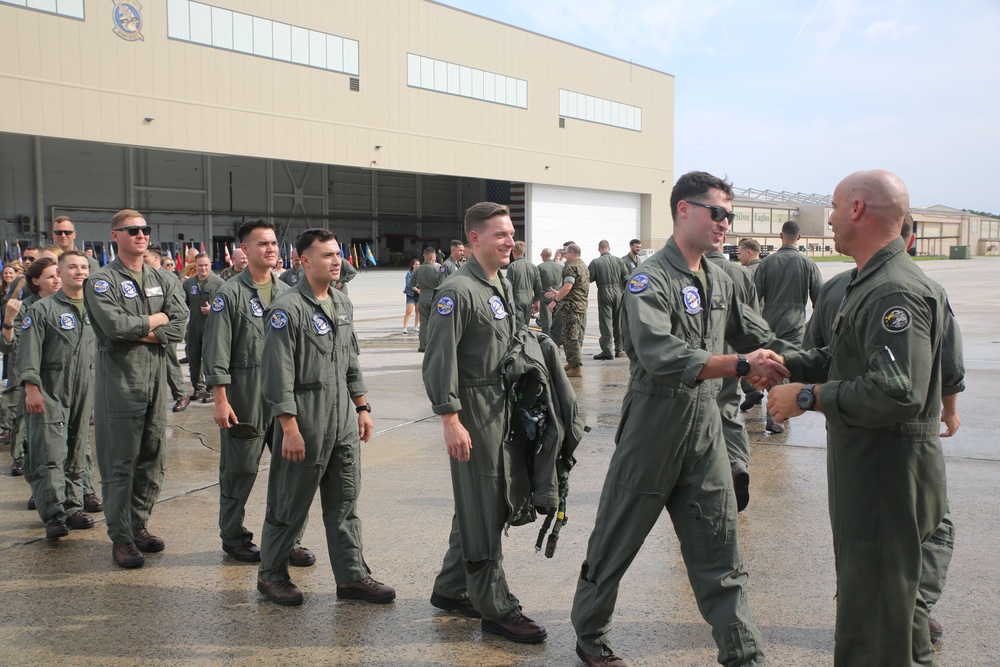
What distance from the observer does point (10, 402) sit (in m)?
7.89

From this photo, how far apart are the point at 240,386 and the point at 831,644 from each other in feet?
11.9

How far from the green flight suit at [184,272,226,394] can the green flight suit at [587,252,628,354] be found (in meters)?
6.39

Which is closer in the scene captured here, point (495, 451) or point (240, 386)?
point (495, 451)

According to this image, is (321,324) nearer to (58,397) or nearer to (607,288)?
(58,397)

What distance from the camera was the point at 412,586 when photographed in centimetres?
463

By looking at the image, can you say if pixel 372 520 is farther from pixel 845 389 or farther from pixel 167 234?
pixel 167 234

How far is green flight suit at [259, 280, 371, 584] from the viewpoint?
14.3 ft

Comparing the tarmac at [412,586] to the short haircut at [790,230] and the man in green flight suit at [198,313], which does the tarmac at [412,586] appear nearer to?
the man in green flight suit at [198,313]

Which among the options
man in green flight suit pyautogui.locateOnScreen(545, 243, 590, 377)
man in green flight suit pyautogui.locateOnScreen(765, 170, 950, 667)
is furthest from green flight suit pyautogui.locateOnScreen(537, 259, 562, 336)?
man in green flight suit pyautogui.locateOnScreen(765, 170, 950, 667)

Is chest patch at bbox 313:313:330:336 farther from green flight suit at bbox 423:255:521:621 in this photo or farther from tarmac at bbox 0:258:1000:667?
tarmac at bbox 0:258:1000:667

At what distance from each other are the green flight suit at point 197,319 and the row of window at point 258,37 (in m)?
21.8

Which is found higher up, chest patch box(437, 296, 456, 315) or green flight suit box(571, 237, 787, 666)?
chest patch box(437, 296, 456, 315)

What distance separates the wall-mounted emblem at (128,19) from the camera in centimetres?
2718

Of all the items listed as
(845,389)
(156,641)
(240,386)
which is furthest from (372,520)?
(845,389)
